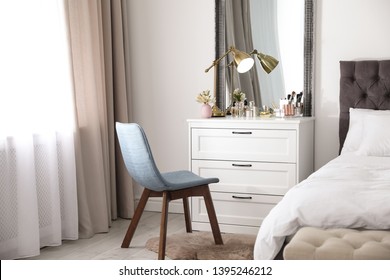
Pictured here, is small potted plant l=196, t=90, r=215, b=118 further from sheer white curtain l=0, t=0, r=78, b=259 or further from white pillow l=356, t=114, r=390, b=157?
white pillow l=356, t=114, r=390, b=157

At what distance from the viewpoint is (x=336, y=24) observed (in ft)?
13.2

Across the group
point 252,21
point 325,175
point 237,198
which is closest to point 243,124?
point 237,198

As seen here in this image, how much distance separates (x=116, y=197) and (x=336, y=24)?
2167mm

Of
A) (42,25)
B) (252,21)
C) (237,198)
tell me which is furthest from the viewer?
(252,21)

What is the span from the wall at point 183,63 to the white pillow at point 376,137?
0.45 metres

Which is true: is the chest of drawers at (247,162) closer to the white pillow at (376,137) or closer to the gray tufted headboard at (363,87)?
the gray tufted headboard at (363,87)

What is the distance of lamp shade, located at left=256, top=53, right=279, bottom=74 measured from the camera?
404 centimetres

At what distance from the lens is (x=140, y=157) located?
3.31 metres

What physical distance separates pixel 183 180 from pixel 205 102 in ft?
2.92

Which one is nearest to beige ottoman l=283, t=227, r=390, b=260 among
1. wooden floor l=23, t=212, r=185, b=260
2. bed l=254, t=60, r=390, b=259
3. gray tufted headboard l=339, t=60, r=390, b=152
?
bed l=254, t=60, r=390, b=259

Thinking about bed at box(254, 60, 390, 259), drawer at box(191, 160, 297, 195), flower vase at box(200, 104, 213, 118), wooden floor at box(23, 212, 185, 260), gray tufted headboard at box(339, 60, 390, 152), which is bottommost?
wooden floor at box(23, 212, 185, 260)

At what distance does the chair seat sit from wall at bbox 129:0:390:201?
0.99m
